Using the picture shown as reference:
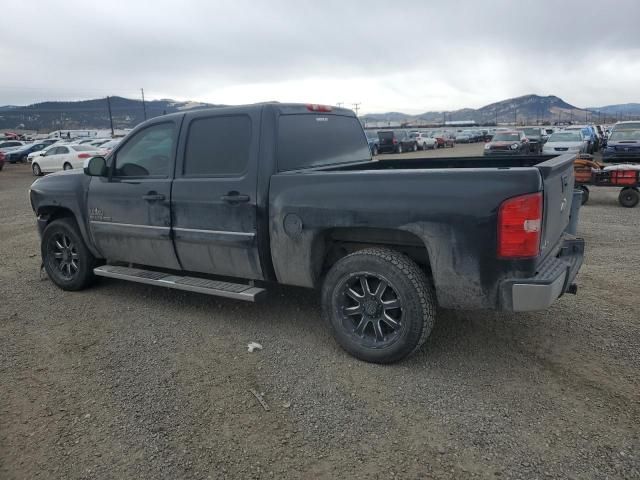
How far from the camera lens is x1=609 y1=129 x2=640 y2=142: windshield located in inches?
740

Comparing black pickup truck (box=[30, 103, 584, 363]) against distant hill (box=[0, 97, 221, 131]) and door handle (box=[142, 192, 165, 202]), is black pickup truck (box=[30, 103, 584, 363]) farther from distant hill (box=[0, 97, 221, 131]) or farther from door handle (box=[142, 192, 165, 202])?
distant hill (box=[0, 97, 221, 131])

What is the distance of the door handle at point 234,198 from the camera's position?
4160 millimetres

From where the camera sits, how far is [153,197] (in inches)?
187

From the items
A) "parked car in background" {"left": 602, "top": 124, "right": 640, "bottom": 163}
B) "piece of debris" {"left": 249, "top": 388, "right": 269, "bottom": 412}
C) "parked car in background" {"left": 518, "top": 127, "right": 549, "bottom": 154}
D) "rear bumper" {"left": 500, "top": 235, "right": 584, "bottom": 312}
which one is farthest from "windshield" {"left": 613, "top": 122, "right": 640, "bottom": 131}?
"piece of debris" {"left": 249, "top": 388, "right": 269, "bottom": 412}

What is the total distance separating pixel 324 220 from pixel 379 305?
75 centimetres

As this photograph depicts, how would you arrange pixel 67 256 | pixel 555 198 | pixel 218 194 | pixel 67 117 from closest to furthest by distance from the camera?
1. pixel 555 198
2. pixel 218 194
3. pixel 67 256
4. pixel 67 117

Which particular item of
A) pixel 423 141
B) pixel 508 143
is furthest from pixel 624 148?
pixel 423 141

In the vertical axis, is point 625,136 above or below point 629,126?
below

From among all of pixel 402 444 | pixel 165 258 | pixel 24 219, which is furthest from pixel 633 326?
pixel 24 219

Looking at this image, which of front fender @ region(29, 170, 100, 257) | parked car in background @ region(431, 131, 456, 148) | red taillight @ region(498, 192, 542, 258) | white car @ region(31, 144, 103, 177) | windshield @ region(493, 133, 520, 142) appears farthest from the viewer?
parked car in background @ region(431, 131, 456, 148)

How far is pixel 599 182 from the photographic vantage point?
10555mm

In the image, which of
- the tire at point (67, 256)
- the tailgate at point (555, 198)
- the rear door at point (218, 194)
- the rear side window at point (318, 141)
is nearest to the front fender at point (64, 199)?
the tire at point (67, 256)

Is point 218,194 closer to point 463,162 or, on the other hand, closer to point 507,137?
point 463,162

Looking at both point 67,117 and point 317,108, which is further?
point 67,117
